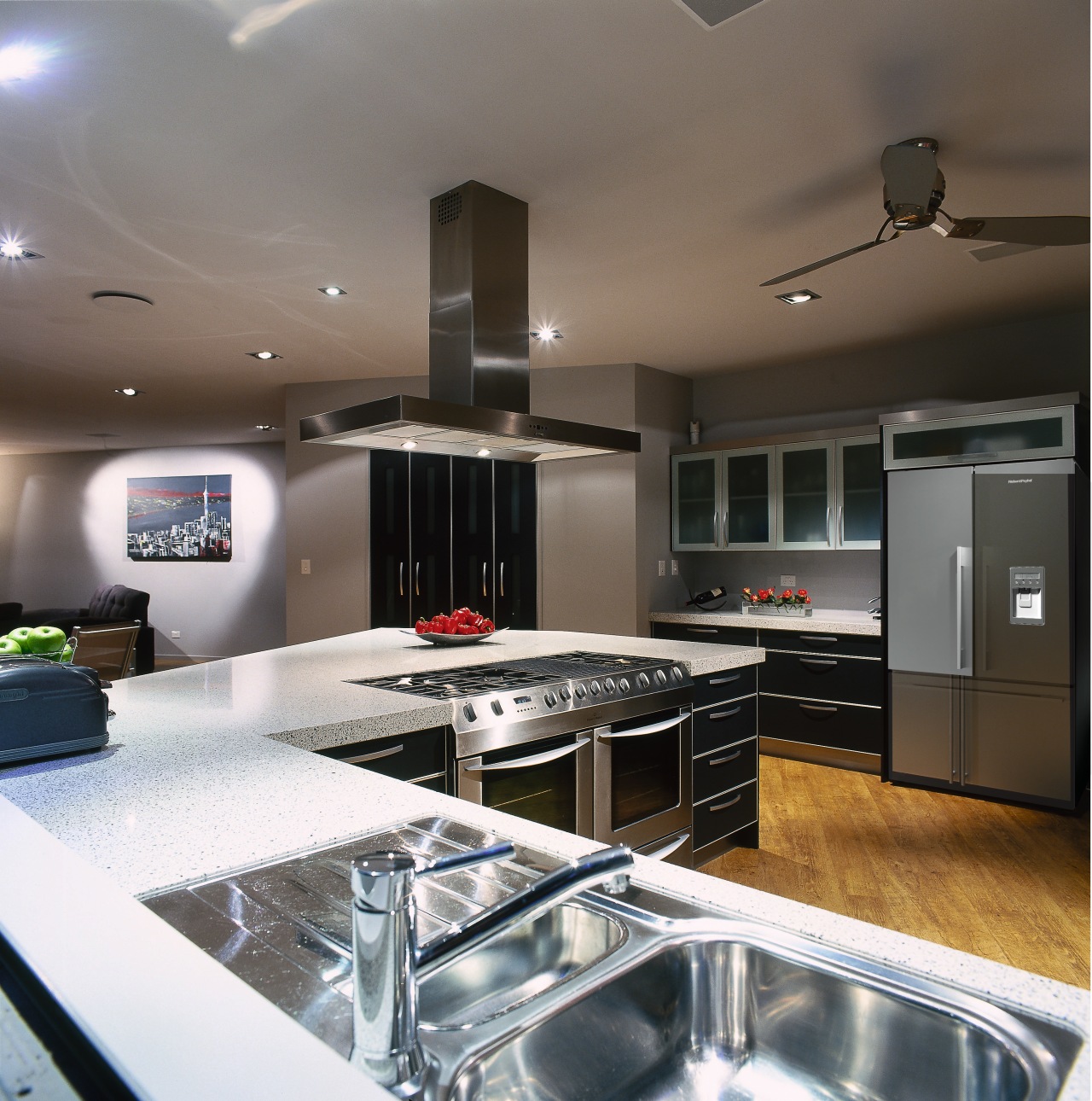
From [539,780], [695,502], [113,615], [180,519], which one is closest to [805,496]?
[695,502]

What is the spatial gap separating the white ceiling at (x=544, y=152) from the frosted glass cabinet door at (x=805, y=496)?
2.87 feet

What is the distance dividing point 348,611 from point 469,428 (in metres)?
3.42

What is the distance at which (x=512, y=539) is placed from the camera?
5.49m

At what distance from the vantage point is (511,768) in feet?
7.45

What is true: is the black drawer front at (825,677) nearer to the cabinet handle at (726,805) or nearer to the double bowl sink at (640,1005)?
the cabinet handle at (726,805)

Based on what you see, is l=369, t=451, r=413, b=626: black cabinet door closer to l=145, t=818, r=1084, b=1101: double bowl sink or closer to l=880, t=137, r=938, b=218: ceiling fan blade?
l=880, t=137, r=938, b=218: ceiling fan blade

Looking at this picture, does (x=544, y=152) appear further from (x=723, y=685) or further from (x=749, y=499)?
(x=749, y=499)

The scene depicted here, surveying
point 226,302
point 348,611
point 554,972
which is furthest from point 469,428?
point 348,611

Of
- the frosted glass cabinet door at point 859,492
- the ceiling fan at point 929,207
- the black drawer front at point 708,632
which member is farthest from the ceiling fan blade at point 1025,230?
the black drawer front at point 708,632

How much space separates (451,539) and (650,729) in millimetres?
3057

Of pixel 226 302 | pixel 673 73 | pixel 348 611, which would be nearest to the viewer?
pixel 673 73

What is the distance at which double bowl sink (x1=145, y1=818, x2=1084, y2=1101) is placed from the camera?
71cm

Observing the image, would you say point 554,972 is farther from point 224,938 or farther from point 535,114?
point 535,114

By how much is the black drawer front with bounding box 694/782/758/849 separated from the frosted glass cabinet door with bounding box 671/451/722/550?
2.34m
